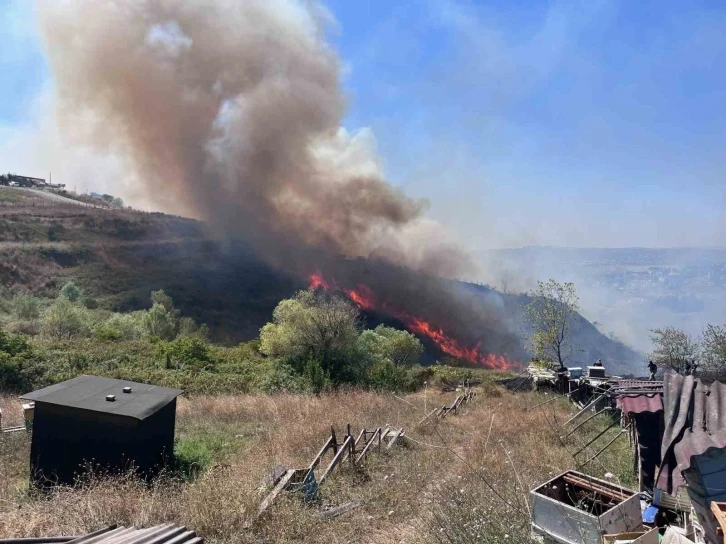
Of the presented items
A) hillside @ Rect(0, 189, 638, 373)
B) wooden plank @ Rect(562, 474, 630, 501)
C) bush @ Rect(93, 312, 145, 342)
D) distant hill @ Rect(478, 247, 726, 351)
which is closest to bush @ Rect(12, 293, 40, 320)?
bush @ Rect(93, 312, 145, 342)

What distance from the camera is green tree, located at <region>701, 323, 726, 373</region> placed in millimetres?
18848

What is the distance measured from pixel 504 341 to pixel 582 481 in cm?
5748

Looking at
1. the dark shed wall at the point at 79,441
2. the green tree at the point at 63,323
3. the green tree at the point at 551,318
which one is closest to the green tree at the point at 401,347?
the green tree at the point at 551,318

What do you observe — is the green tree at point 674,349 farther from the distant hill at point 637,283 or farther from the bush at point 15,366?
the distant hill at point 637,283

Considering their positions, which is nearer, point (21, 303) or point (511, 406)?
point (511, 406)

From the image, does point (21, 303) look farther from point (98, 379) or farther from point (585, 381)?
point (585, 381)

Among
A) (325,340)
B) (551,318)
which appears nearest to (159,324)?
(325,340)

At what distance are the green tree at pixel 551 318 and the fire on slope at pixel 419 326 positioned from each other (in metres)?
26.6

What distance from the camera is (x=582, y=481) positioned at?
17.0 ft

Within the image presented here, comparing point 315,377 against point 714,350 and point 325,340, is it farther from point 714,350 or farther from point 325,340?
point 714,350

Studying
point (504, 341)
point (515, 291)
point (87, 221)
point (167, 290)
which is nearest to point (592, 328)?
point (515, 291)

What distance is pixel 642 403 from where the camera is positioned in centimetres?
710

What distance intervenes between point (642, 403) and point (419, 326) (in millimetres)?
50072

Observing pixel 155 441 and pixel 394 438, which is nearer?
pixel 155 441
